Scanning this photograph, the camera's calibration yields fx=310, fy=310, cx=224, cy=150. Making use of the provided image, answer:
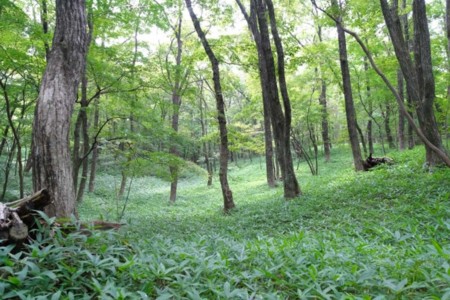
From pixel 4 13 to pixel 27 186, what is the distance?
34.6 feet

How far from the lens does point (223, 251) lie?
3.22 metres

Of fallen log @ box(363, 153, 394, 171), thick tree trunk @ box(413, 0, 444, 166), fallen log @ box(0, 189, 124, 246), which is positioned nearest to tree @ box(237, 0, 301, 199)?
thick tree trunk @ box(413, 0, 444, 166)

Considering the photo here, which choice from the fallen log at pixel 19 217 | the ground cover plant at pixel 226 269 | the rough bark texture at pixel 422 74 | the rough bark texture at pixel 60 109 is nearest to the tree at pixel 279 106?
the rough bark texture at pixel 422 74

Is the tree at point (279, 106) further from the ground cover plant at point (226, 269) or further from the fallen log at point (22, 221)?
the fallen log at point (22, 221)

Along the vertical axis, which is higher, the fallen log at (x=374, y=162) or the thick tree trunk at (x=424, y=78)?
the thick tree trunk at (x=424, y=78)

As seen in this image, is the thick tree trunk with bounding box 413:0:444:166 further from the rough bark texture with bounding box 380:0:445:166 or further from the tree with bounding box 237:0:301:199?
the tree with bounding box 237:0:301:199

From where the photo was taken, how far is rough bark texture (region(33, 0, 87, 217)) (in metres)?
4.02

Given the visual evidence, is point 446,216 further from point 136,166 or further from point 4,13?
point 4,13

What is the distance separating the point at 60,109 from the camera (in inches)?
164

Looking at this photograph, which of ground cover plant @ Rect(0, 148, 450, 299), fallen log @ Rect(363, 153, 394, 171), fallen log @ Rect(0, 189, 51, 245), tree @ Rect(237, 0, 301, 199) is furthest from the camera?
fallen log @ Rect(363, 153, 394, 171)

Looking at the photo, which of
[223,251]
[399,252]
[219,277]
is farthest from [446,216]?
[219,277]

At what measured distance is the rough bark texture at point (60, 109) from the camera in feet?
13.2

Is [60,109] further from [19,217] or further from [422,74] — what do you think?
[422,74]

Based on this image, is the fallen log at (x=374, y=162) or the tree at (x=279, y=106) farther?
the fallen log at (x=374, y=162)
